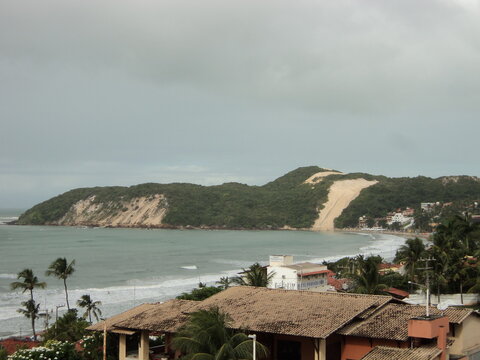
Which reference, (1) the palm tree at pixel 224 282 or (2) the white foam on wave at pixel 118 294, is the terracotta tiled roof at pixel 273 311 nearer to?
(1) the palm tree at pixel 224 282

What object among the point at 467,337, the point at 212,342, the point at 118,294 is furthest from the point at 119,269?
the point at 212,342

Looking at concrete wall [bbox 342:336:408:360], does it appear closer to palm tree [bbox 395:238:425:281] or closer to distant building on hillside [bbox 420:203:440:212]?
palm tree [bbox 395:238:425:281]

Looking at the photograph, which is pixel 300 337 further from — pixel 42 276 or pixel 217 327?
pixel 42 276

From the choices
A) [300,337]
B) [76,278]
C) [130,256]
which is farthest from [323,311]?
[130,256]

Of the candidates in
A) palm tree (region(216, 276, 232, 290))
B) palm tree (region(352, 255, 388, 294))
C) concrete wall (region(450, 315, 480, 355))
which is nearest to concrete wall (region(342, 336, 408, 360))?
concrete wall (region(450, 315, 480, 355))

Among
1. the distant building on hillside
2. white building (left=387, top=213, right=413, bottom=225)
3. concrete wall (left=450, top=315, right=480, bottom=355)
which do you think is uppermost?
the distant building on hillside

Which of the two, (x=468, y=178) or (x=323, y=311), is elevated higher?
(x=468, y=178)

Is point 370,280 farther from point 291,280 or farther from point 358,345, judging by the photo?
point 291,280

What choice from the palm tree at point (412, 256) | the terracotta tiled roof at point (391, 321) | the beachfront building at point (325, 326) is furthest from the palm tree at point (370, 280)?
the terracotta tiled roof at point (391, 321)
